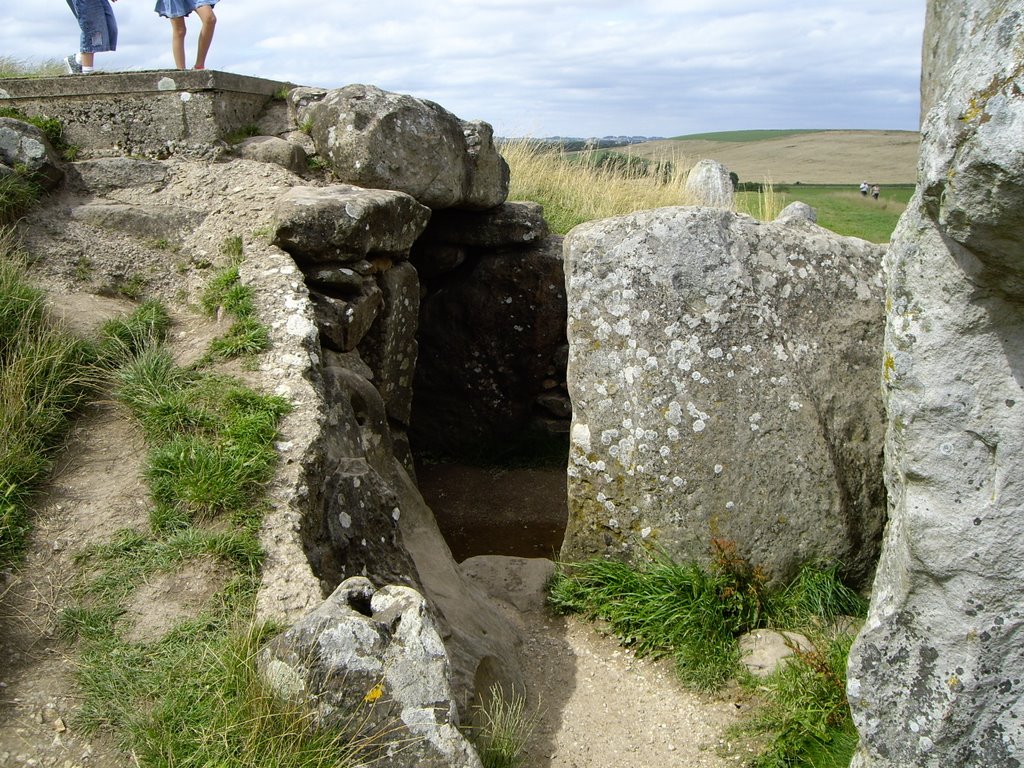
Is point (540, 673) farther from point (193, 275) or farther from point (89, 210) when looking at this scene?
point (89, 210)

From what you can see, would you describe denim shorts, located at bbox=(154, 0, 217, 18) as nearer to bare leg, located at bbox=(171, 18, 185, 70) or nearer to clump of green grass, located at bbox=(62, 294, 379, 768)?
bare leg, located at bbox=(171, 18, 185, 70)

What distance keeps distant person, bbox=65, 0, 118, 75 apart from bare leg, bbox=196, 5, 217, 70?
3.85 feet

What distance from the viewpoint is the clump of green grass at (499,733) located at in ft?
11.6

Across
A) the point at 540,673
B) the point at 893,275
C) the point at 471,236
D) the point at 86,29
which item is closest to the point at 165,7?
the point at 86,29

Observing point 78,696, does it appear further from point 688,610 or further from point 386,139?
point 386,139

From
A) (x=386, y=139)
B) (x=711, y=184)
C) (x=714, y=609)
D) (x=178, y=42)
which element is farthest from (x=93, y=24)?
(x=711, y=184)

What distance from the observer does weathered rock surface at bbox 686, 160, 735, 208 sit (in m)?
14.0

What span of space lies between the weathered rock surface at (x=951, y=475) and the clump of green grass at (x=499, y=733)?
130 centimetres

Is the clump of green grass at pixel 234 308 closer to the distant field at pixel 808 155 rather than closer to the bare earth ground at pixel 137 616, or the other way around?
the bare earth ground at pixel 137 616

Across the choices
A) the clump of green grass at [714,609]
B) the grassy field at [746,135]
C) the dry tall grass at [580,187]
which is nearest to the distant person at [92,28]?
the dry tall grass at [580,187]

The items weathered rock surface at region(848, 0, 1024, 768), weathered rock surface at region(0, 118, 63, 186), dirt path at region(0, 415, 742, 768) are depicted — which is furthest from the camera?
weathered rock surface at region(0, 118, 63, 186)

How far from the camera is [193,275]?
5.53 m

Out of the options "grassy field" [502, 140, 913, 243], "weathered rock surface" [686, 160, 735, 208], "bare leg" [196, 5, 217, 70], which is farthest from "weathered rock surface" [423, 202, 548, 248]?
"weathered rock surface" [686, 160, 735, 208]

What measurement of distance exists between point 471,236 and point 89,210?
3.31 metres
